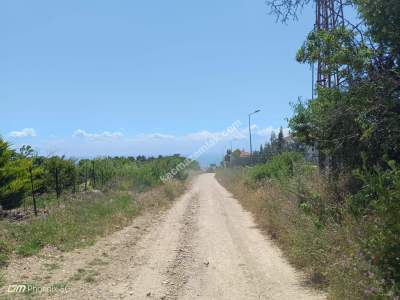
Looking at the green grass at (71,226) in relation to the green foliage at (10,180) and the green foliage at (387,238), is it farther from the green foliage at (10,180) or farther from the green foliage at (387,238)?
the green foliage at (387,238)

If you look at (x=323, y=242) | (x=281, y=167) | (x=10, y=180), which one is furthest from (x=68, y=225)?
(x=281, y=167)

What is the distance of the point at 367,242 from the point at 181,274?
3.78 metres

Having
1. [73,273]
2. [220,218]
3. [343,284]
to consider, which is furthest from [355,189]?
[220,218]

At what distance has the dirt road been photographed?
699 centimetres

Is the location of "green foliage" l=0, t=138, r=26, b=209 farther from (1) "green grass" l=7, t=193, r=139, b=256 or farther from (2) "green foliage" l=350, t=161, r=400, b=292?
(2) "green foliage" l=350, t=161, r=400, b=292

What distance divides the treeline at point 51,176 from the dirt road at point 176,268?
388 centimetres

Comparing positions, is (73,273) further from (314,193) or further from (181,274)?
(314,193)

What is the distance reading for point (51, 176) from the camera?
1909 centimetres

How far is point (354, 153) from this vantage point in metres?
8.74

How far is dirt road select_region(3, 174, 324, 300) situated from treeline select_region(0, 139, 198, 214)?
3877mm

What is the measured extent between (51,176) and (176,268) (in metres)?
12.1

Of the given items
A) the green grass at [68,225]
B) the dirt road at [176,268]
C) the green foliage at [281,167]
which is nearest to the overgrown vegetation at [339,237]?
the dirt road at [176,268]

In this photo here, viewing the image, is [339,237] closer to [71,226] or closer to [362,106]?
[362,106]

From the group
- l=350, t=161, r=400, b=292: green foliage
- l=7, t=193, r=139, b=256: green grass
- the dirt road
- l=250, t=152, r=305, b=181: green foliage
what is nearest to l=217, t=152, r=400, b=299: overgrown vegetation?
l=350, t=161, r=400, b=292: green foliage
